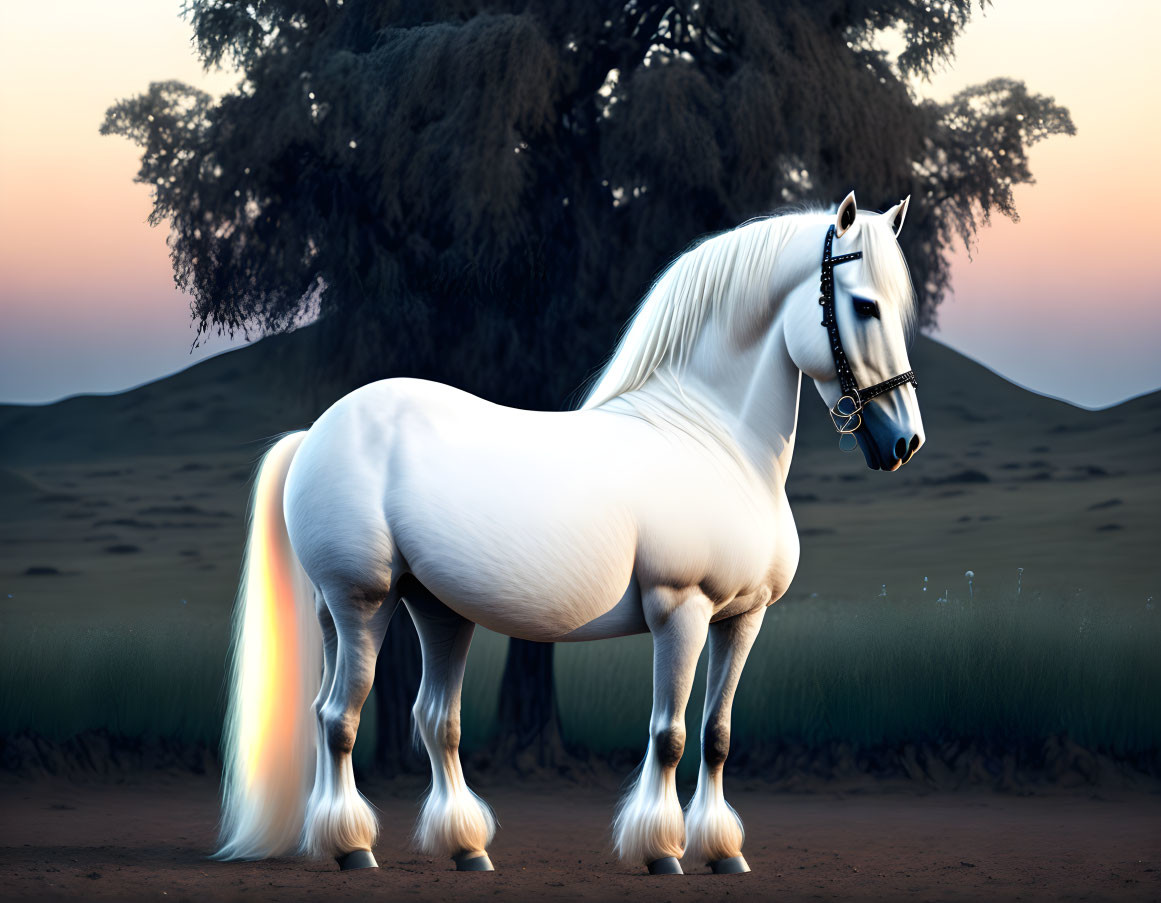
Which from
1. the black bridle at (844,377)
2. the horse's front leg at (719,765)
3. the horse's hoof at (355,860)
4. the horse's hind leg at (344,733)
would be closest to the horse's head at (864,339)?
the black bridle at (844,377)

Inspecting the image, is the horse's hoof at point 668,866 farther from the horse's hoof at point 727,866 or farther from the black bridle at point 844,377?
the black bridle at point 844,377

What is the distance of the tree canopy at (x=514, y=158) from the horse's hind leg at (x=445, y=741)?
3.48 m

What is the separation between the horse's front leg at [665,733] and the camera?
5402mm

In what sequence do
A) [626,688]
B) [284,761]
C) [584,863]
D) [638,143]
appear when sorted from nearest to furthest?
[284,761], [584,863], [638,143], [626,688]

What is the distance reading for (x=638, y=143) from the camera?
8812 mm

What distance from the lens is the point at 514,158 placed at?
8836mm

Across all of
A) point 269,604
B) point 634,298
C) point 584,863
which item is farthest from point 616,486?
point 634,298

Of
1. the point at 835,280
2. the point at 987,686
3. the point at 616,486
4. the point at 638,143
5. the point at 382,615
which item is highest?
the point at 638,143

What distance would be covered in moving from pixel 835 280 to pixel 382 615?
2328 mm

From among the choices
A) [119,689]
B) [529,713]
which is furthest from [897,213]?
[119,689]

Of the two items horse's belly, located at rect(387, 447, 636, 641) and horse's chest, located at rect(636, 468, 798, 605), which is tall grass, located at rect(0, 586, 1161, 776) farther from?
horse's belly, located at rect(387, 447, 636, 641)

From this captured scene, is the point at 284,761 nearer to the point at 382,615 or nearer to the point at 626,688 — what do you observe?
the point at 382,615

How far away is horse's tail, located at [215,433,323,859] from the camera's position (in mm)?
5887

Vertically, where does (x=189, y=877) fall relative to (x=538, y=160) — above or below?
below
